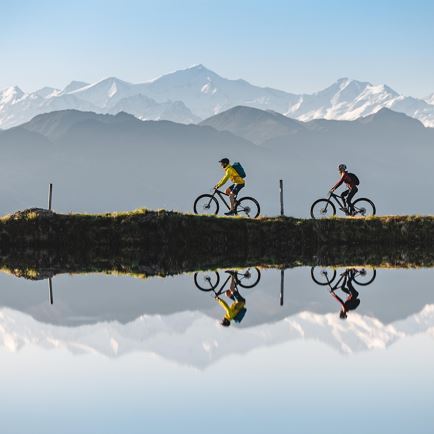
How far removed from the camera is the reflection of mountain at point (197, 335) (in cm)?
2012

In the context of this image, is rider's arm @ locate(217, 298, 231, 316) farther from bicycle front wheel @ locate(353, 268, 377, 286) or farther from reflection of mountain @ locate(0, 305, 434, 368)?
bicycle front wheel @ locate(353, 268, 377, 286)

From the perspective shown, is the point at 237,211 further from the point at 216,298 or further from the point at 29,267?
the point at 216,298

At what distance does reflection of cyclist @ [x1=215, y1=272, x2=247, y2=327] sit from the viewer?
79.0 ft

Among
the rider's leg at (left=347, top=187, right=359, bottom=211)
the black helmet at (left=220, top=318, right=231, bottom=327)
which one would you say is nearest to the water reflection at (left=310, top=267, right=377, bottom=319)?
the black helmet at (left=220, top=318, right=231, bottom=327)

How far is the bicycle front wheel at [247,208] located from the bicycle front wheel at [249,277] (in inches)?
399

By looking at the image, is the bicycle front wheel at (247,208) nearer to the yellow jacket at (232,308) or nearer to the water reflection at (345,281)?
the water reflection at (345,281)

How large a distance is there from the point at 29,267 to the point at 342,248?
53.7ft

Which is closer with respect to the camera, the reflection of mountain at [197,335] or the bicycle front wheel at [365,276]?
the reflection of mountain at [197,335]

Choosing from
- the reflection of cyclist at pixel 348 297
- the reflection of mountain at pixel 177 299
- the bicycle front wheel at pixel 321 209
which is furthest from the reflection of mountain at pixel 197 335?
the bicycle front wheel at pixel 321 209

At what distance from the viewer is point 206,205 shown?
45344 millimetres

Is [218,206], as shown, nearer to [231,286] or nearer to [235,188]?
[235,188]

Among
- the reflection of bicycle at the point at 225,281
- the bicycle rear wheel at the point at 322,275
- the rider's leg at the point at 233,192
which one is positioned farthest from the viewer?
the rider's leg at the point at 233,192

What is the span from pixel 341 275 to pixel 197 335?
12.9 metres

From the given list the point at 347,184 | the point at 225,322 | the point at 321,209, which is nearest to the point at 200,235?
the point at 321,209
